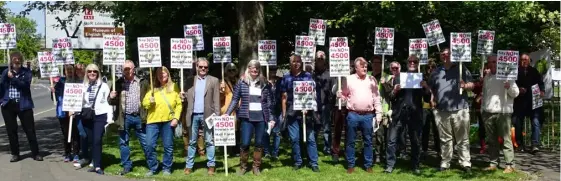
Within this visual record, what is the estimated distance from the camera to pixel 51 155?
11.3 metres

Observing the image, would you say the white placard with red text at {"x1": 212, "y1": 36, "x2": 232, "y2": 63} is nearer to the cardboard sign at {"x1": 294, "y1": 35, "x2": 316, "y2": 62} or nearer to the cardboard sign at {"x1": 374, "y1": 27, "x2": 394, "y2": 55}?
the cardboard sign at {"x1": 294, "y1": 35, "x2": 316, "y2": 62}

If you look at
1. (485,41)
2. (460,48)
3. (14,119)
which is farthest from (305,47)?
(14,119)

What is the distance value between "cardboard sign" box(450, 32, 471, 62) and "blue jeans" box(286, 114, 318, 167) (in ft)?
7.26

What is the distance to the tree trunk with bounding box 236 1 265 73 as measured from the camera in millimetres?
11469

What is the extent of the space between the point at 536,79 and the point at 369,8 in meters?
4.89

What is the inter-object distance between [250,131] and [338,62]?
62.9 inches

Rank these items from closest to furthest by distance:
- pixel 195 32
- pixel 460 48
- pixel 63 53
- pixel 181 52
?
pixel 460 48, pixel 181 52, pixel 63 53, pixel 195 32

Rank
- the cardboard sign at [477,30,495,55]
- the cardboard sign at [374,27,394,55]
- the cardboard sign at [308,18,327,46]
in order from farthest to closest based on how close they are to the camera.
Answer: the cardboard sign at [308,18,327,46], the cardboard sign at [374,27,394,55], the cardboard sign at [477,30,495,55]

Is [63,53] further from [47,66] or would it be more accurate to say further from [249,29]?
[249,29]

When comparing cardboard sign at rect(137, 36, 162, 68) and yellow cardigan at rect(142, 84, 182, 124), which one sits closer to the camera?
yellow cardigan at rect(142, 84, 182, 124)

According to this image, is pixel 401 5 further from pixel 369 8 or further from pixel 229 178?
pixel 229 178

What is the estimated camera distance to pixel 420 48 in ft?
32.4

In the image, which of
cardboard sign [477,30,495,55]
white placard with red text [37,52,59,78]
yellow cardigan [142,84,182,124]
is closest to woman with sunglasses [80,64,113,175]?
yellow cardigan [142,84,182,124]

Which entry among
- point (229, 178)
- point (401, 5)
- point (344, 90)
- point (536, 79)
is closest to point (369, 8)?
point (401, 5)
